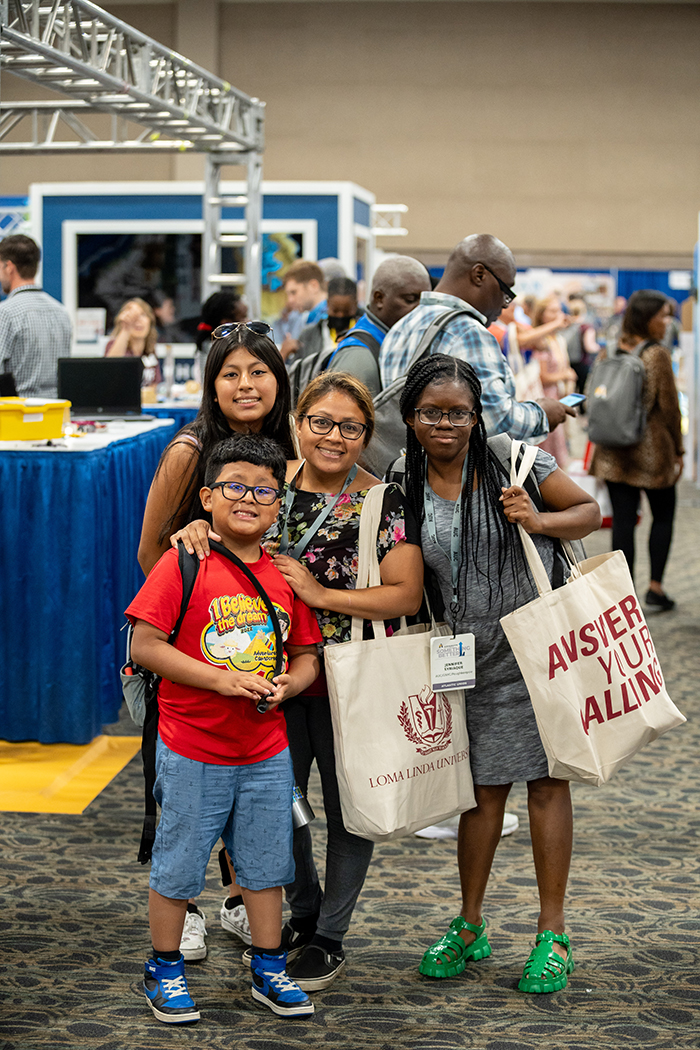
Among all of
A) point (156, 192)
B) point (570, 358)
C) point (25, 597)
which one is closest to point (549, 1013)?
point (25, 597)

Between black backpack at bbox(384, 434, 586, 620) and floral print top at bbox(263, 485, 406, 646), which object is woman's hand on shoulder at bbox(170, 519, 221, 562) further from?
black backpack at bbox(384, 434, 586, 620)

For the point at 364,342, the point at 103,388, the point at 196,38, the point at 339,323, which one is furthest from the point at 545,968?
the point at 196,38

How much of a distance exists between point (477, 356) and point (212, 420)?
2.32 feet

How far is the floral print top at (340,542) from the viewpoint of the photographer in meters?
2.33

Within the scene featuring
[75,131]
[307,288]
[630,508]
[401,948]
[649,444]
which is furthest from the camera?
[75,131]

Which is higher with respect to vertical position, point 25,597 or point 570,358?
point 570,358

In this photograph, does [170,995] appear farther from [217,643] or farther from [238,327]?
[238,327]

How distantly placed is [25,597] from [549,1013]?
2320 millimetres

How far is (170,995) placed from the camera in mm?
2320

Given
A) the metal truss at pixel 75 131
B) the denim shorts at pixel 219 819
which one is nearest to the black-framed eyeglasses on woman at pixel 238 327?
the denim shorts at pixel 219 819

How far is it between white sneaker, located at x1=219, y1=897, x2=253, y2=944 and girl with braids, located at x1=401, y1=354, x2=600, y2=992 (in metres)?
0.57

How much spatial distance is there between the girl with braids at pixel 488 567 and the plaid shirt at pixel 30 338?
3.61 m

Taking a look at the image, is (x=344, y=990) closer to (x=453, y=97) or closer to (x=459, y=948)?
(x=459, y=948)

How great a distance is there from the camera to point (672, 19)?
59.4ft
